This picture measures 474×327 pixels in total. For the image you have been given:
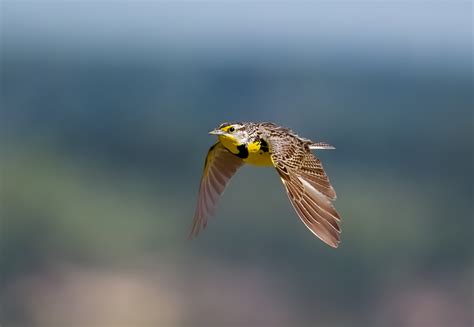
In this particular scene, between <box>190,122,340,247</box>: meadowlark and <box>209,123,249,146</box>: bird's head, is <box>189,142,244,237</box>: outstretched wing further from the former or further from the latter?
<box>209,123,249,146</box>: bird's head

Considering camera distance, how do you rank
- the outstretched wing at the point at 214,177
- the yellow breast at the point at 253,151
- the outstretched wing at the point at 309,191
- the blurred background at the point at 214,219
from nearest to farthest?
the outstretched wing at the point at 309,191 < the yellow breast at the point at 253,151 < the outstretched wing at the point at 214,177 < the blurred background at the point at 214,219

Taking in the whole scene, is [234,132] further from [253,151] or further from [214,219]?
[214,219]

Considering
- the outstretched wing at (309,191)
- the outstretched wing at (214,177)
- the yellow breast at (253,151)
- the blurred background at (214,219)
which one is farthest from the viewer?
the blurred background at (214,219)

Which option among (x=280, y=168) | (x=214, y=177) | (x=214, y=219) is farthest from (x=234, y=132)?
(x=214, y=219)

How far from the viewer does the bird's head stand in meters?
4.99

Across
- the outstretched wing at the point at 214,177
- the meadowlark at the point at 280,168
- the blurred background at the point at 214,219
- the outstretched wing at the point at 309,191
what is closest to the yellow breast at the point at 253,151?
the meadowlark at the point at 280,168

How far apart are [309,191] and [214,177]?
1360 millimetres

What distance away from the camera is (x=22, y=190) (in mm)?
36188

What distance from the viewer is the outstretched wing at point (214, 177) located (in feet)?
18.3

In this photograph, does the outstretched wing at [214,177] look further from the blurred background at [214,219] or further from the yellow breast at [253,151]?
the blurred background at [214,219]

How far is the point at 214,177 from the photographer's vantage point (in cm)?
566

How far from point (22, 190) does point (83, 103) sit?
3731cm

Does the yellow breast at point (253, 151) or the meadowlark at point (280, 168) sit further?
the yellow breast at point (253, 151)

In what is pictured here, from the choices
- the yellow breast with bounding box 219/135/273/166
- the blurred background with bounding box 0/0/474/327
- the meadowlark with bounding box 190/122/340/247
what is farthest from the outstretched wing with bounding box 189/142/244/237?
the blurred background with bounding box 0/0/474/327
